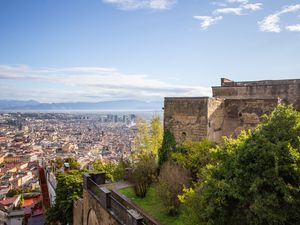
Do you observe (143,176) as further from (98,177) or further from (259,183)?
(259,183)

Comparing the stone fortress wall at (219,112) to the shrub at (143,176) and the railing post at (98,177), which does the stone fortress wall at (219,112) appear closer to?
the shrub at (143,176)

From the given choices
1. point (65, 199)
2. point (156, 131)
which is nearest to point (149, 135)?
point (156, 131)

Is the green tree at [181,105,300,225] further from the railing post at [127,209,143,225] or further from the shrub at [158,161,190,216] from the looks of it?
the shrub at [158,161,190,216]

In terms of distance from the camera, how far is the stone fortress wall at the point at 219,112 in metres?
14.6

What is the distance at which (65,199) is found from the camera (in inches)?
685

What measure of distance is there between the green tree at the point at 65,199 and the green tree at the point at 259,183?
41.6 feet

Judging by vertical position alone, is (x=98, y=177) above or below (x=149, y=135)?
below

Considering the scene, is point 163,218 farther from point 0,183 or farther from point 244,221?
point 0,183

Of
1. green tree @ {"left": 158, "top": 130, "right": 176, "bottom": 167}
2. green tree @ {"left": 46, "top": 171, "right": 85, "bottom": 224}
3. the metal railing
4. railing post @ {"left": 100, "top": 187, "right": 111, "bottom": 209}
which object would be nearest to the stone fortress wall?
green tree @ {"left": 158, "top": 130, "right": 176, "bottom": 167}

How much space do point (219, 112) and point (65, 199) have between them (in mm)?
12151

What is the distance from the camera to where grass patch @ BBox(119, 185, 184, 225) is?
9.94 metres

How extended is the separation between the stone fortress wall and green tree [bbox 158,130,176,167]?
1.08 feet

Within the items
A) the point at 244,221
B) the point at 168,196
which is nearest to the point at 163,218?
the point at 168,196

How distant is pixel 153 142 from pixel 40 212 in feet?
68.0
